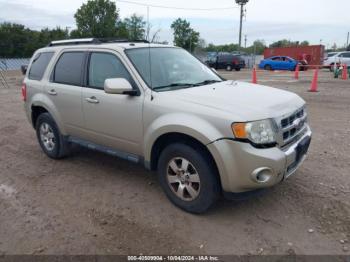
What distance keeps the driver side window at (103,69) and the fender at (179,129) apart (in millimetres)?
712

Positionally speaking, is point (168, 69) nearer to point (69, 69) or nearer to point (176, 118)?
point (176, 118)

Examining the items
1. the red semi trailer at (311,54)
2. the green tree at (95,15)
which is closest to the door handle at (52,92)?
the red semi trailer at (311,54)

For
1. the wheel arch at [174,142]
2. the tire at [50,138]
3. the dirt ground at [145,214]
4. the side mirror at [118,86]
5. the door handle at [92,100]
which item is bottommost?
the dirt ground at [145,214]

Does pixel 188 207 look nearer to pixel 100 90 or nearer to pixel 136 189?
pixel 136 189

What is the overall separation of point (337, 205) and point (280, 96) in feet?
4.63

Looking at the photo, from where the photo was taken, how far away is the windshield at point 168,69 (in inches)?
161

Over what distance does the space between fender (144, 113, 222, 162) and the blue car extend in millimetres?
29474

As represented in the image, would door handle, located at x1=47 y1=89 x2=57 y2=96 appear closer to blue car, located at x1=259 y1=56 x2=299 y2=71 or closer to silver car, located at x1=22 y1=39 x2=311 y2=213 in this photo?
silver car, located at x1=22 y1=39 x2=311 y2=213

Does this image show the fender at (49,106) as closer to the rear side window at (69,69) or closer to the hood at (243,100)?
the rear side window at (69,69)

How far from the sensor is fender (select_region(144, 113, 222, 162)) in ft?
11.0

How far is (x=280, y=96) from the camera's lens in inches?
155

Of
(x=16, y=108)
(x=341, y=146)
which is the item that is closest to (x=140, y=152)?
(x=341, y=146)

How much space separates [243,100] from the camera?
359 cm

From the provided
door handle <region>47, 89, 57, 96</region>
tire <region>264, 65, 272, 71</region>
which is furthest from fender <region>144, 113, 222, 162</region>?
tire <region>264, 65, 272, 71</region>
